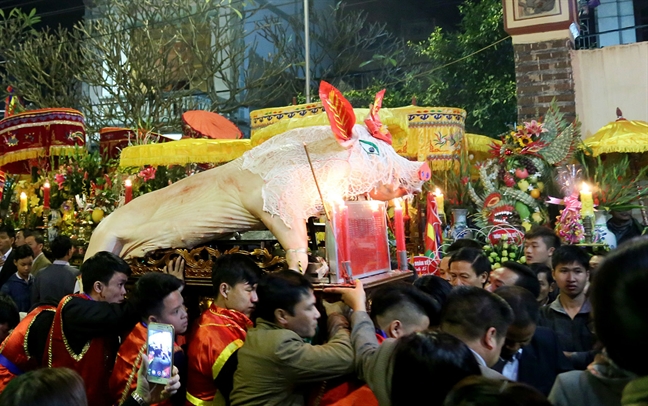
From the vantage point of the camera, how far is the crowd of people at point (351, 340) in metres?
1.35

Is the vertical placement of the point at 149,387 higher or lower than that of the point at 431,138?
lower

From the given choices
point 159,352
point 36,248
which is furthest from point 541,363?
point 36,248

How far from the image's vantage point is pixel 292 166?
371 cm

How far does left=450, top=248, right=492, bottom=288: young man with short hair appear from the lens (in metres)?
3.50

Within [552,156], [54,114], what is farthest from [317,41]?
[552,156]

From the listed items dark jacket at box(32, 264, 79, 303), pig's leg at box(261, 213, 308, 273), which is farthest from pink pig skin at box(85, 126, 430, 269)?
dark jacket at box(32, 264, 79, 303)

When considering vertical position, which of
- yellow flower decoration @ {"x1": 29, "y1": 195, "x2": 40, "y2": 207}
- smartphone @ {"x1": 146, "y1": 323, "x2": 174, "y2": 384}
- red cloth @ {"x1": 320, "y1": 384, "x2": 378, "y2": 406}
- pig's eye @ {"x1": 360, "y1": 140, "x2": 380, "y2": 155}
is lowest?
red cloth @ {"x1": 320, "y1": 384, "x2": 378, "y2": 406}

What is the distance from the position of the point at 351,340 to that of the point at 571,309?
1.28 meters

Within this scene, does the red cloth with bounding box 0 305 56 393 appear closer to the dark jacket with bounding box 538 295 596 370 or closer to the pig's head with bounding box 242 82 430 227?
the pig's head with bounding box 242 82 430 227

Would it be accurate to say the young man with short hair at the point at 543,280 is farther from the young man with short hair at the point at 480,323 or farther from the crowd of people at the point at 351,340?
the young man with short hair at the point at 480,323

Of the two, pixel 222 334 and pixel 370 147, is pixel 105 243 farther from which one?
pixel 370 147

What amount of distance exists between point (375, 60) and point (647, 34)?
6201mm

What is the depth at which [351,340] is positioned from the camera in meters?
2.47

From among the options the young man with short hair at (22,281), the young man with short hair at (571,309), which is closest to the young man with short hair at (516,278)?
the young man with short hair at (571,309)
